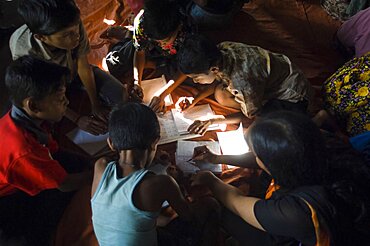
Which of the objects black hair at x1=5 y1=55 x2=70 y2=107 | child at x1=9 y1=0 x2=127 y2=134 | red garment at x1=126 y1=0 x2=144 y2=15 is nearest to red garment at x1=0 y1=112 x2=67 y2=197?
black hair at x1=5 y1=55 x2=70 y2=107

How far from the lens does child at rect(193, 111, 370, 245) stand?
1.13 metres

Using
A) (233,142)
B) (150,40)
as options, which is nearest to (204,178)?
(233,142)

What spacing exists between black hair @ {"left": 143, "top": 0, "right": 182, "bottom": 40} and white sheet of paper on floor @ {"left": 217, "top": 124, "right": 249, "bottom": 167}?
594 millimetres

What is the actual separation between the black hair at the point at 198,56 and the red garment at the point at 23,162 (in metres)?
0.71

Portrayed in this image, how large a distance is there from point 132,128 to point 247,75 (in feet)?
2.38

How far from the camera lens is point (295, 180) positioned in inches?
47.3

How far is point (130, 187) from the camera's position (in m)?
1.21

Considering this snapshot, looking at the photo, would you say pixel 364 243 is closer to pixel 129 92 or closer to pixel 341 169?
pixel 341 169

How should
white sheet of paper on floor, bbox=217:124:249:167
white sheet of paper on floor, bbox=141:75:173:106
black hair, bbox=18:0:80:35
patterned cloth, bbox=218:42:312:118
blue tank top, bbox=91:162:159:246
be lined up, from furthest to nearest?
white sheet of paper on floor, bbox=141:75:173:106, white sheet of paper on floor, bbox=217:124:249:167, patterned cloth, bbox=218:42:312:118, black hair, bbox=18:0:80:35, blue tank top, bbox=91:162:159:246

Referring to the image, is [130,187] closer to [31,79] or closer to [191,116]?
[31,79]

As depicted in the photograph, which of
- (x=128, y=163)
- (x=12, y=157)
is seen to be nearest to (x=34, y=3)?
(x=12, y=157)

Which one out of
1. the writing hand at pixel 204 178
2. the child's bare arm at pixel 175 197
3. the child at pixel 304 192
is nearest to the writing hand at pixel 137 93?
the writing hand at pixel 204 178

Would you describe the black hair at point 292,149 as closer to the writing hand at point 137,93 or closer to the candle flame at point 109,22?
the writing hand at point 137,93

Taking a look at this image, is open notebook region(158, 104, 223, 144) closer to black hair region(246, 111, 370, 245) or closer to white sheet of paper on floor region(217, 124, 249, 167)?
white sheet of paper on floor region(217, 124, 249, 167)
